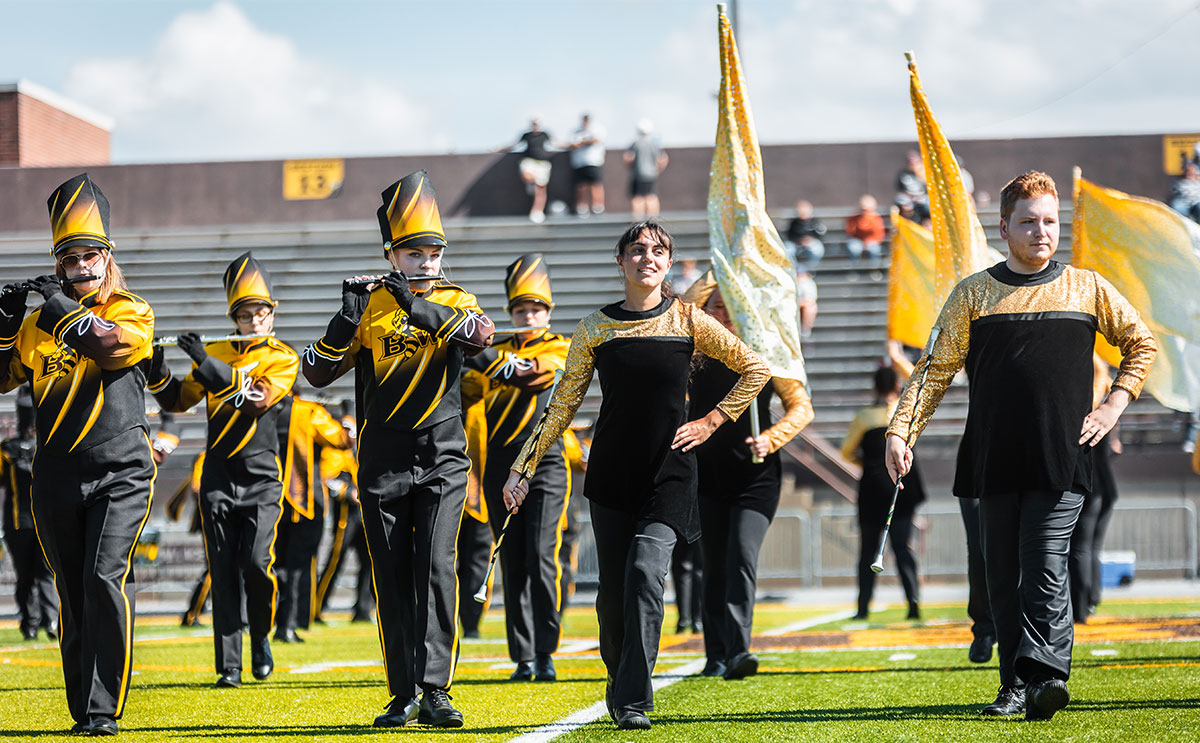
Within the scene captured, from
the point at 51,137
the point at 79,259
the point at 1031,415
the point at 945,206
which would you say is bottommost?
the point at 1031,415

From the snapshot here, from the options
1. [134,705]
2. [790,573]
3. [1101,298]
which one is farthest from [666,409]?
[790,573]

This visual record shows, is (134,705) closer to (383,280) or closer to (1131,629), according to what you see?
(383,280)

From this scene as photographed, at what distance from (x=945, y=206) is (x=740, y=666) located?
2.77 metres

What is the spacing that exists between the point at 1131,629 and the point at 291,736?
21.8 ft

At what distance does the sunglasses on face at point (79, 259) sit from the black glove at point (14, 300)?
0.21m

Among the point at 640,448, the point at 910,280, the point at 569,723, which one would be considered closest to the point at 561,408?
the point at 640,448

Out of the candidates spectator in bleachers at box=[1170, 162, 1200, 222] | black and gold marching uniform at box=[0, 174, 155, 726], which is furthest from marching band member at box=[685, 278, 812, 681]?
spectator in bleachers at box=[1170, 162, 1200, 222]

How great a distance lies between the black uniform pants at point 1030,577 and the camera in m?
5.69

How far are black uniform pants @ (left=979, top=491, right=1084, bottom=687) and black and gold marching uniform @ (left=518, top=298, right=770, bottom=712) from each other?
3.89 feet

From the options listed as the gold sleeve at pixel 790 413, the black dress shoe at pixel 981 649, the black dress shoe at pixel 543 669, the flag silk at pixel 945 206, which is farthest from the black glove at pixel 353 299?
the black dress shoe at pixel 981 649

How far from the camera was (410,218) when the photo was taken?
6.36 meters

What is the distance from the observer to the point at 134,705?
23.7ft

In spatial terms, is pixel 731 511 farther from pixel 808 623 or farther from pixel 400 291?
pixel 808 623

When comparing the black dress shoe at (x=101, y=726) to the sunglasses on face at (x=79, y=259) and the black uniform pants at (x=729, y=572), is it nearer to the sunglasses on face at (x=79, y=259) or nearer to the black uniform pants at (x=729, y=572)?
the sunglasses on face at (x=79, y=259)
